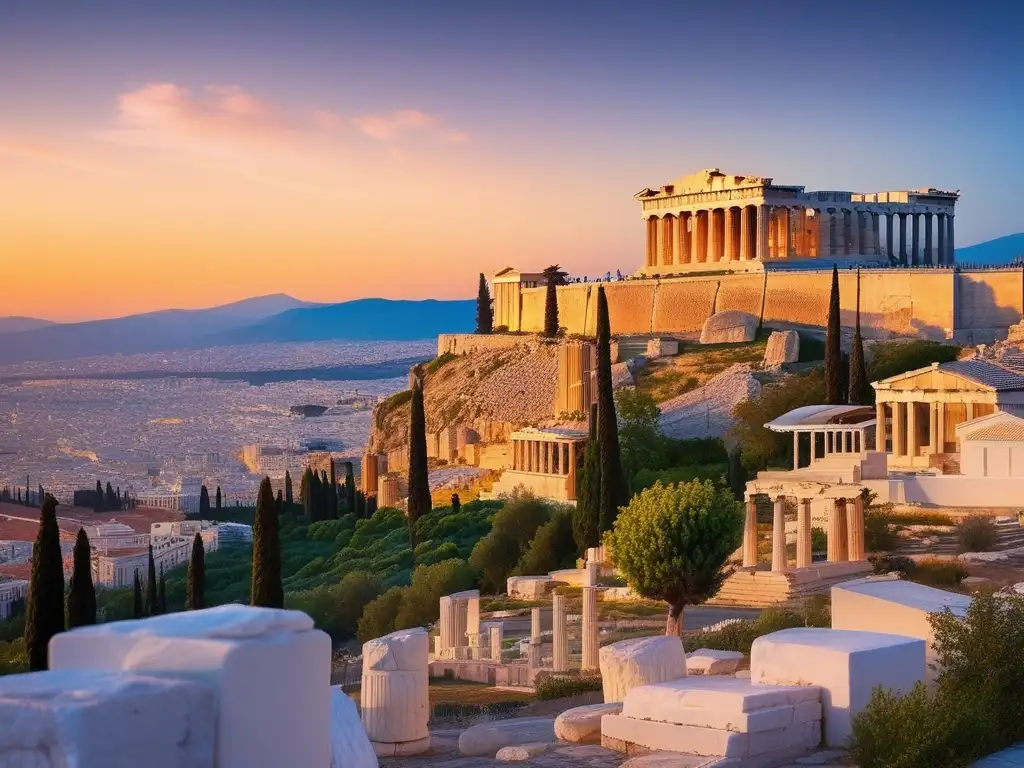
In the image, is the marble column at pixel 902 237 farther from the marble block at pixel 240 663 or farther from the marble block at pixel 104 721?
the marble block at pixel 104 721

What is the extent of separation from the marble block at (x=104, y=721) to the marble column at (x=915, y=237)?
70310 millimetres

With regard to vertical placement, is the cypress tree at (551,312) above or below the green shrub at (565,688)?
above

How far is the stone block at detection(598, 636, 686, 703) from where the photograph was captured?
14633 mm

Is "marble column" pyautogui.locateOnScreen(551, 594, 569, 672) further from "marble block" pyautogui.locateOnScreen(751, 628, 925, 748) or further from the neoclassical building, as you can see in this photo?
the neoclassical building

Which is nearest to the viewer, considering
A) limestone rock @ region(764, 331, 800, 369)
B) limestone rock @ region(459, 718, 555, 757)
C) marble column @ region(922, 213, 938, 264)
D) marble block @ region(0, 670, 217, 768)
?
marble block @ region(0, 670, 217, 768)

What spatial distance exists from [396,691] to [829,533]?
17.8 meters

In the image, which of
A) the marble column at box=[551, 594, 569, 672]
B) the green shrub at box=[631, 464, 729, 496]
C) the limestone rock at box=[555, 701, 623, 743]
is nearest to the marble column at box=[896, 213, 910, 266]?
the green shrub at box=[631, 464, 729, 496]

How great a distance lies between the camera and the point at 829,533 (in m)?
31.0

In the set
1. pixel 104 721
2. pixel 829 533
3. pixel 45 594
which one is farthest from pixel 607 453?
pixel 104 721

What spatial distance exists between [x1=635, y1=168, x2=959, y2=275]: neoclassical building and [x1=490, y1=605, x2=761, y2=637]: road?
43.1 m

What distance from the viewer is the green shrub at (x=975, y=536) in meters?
30.0

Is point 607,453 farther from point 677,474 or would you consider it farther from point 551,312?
point 551,312

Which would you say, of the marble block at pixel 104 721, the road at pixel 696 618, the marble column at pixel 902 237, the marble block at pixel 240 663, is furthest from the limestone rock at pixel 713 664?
the marble column at pixel 902 237

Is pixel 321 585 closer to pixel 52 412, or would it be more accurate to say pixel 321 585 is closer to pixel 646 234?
pixel 646 234
